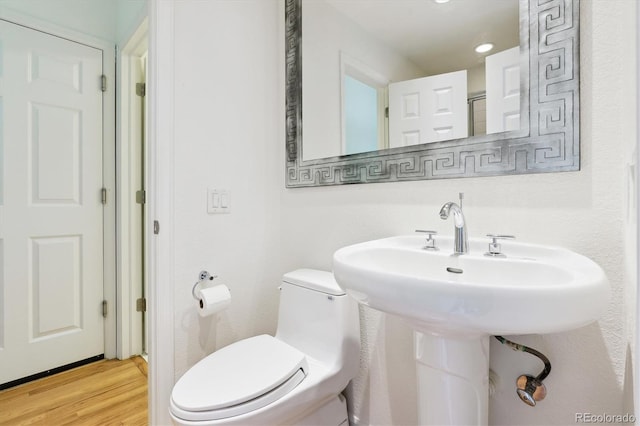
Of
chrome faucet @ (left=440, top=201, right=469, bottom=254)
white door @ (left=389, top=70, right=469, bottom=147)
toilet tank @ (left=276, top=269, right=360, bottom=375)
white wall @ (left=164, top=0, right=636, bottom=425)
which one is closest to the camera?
white wall @ (left=164, top=0, right=636, bottom=425)

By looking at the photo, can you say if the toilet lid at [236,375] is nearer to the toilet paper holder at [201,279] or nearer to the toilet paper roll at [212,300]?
the toilet paper roll at [212,300]

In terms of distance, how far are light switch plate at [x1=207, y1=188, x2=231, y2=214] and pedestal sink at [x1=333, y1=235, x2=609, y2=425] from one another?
70cm

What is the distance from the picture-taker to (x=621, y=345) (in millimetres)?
701

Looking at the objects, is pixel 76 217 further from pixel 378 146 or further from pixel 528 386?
pixel 528 386

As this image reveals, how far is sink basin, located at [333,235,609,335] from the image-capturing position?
19.1 inches

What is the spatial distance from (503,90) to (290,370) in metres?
1.07

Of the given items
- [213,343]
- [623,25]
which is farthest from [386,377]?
[623,25]

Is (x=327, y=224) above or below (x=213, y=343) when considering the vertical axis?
above

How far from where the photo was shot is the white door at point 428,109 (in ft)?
3.10

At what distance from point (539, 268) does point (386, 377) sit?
27.4 inches

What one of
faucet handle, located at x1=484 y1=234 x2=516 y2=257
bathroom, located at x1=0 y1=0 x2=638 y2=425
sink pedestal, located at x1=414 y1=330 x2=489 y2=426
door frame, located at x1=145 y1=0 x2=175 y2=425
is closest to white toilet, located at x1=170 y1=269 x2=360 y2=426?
bathroom, located at x1=0 y1=0 x2=638 y2=425

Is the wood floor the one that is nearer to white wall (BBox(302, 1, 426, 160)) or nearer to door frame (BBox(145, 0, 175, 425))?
door frame (BBox(145, 0, 175, 425))

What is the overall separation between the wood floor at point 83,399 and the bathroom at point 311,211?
0.50 m

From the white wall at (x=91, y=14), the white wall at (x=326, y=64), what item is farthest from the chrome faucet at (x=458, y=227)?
the white wall at (x=91, y=14)
